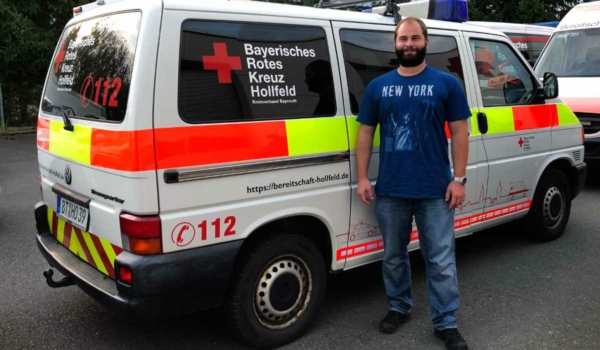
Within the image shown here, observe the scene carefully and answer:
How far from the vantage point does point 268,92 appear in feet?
9.55

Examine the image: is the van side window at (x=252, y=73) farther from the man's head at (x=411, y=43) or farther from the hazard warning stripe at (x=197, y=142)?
the man's head at (x=411, y=43)

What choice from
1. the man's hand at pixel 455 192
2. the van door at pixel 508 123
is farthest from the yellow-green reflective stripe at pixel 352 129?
the van door at pixel 508 123

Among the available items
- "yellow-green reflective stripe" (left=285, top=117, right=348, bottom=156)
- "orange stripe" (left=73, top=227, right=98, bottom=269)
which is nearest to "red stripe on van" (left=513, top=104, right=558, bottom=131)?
"yellow-green reflective stripe" (left=285, top=117, right=348, bottom=156)

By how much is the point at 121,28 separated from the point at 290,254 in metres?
1.54

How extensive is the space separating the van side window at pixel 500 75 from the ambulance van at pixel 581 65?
3.20 meters

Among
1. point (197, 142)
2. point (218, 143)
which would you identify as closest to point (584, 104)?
point (218, 143)

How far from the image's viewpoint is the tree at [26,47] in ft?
41.6

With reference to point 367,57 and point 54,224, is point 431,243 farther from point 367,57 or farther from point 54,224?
point 54,224

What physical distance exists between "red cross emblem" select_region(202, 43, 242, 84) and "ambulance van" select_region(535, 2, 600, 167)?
6.05m

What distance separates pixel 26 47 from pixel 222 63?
12.1m

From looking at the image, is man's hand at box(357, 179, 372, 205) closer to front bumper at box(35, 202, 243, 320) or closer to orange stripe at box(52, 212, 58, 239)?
front bumper at box(35, 202, 243, 320)

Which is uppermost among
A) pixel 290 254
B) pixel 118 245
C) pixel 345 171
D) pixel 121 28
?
pixel 121 28

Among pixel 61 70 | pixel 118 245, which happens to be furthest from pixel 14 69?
pixel 118 245

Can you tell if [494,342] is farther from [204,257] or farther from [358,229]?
[204,257]
